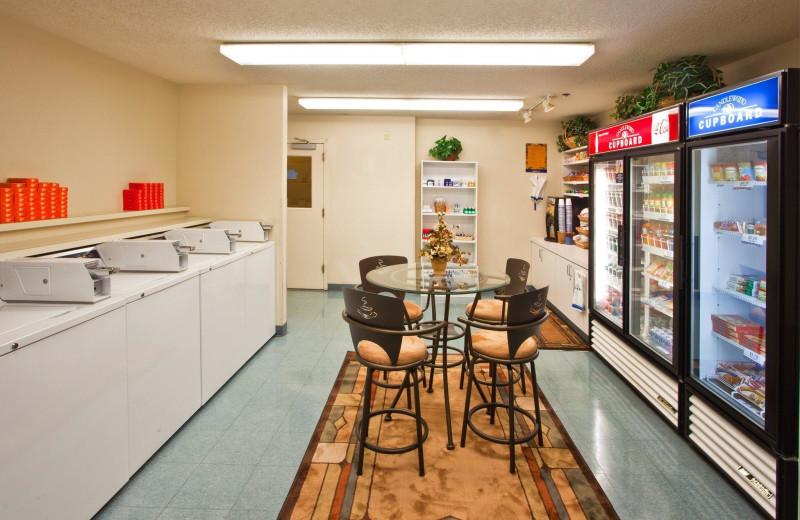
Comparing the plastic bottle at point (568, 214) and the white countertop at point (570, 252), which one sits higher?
the plastic bottle at point (568, 214)

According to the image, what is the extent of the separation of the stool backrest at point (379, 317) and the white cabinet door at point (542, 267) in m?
4.32

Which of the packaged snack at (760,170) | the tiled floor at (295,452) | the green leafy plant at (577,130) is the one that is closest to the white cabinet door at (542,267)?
the green leafy plant at (577,130)

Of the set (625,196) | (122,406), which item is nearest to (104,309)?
(122,406)

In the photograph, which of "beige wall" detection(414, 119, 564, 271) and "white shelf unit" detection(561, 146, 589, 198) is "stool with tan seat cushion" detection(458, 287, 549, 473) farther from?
"beige wall" detection(414, 119, 564, 271)

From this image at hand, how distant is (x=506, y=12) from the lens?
3.12 m

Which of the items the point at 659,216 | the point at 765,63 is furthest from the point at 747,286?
the point at 765,63

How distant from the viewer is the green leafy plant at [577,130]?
6930 mm

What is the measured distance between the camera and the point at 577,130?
6.98 meters

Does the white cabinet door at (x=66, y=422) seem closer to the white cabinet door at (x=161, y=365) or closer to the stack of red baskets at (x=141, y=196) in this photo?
the white cabinet door at (x=161, y=365)

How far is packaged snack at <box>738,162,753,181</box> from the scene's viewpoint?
2.75m

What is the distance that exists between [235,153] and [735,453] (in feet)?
16.0

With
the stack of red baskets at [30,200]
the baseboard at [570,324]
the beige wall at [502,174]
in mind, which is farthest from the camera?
the beige wall at [502,174]

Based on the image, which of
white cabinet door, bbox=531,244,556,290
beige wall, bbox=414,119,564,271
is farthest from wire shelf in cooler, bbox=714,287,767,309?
beige wall, bbox=414,119,564,271

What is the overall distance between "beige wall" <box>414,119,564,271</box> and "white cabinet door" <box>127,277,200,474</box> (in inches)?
194
